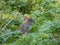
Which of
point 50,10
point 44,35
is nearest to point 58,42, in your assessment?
point 44,35

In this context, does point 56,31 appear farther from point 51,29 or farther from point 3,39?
point 3,39

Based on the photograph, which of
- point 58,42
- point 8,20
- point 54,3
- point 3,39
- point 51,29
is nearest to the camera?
point 58,42

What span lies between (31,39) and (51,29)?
1.59 ft

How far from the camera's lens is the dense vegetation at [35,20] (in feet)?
13.4

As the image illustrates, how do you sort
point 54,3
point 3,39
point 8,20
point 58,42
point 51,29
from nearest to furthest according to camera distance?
point 58,42 < point 51,29 < point 3,39 < point 8,20 < point 54,3

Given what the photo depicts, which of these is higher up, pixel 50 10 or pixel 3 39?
pixel 50 10

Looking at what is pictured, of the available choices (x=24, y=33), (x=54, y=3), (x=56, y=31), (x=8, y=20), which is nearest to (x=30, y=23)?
(x=24, y=33)

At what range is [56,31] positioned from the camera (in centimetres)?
441

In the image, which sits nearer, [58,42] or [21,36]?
[58,42]

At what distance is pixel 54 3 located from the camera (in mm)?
5918

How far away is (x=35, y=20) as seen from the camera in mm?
5066

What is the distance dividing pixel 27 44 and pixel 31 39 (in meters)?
0.12

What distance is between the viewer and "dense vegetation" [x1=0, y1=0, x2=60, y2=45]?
13.4 ft

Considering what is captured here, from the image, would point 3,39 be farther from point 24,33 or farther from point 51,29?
point 51,29
